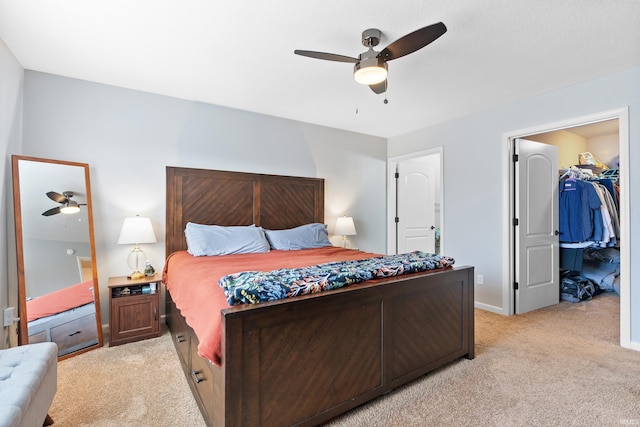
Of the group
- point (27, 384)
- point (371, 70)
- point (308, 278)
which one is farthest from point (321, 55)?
point (27, 384)

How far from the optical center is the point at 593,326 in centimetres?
307

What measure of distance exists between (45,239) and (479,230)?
4.32 m

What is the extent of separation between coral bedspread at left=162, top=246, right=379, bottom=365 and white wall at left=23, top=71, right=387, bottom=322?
25.4 inches

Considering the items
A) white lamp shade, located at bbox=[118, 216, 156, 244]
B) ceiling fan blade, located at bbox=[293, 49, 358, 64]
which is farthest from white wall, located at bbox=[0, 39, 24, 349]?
ceiling fan blade, located at bbox=[293, 49, 358, 64]

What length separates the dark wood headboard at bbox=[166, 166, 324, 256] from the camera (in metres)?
3.31

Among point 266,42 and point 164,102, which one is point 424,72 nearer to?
point 266,42

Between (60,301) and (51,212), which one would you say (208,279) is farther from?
(51,212)

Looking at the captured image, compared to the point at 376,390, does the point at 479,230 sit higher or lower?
higher

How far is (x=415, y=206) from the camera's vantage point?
197 inches

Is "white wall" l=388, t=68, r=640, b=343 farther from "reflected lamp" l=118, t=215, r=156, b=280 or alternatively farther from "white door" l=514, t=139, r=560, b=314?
"reflected lamp" l=118, t=215, r=156, b=280

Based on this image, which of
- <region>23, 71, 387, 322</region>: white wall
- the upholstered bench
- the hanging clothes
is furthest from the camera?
the hanging clothes

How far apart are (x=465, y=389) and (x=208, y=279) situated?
5.77 feet

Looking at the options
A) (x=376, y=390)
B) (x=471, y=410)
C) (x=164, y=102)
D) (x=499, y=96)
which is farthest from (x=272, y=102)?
(x=471, y=410)

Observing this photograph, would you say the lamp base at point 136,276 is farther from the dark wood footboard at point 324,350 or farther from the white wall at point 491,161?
the white wall at point 491,161
